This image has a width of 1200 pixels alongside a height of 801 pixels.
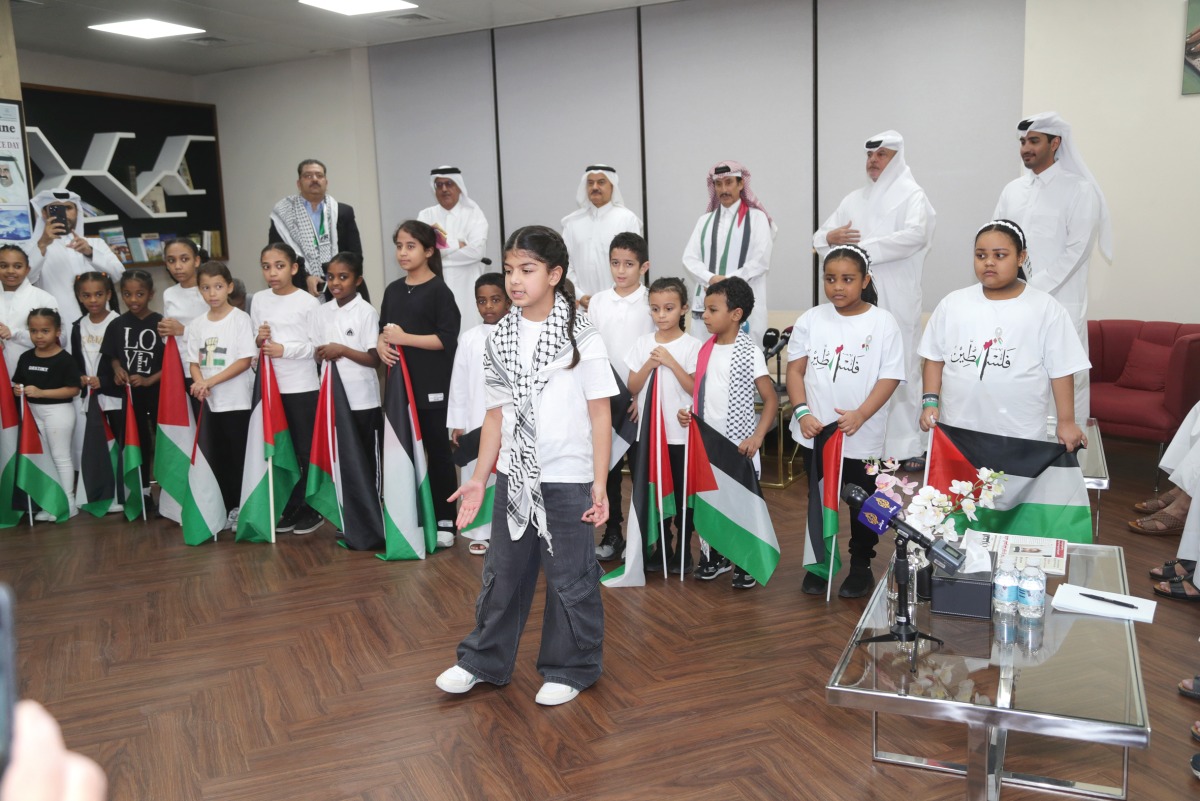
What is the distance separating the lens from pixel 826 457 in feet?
12.4

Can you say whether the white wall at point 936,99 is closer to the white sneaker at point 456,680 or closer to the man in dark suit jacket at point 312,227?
the man in dark suit jacket at point 312,227

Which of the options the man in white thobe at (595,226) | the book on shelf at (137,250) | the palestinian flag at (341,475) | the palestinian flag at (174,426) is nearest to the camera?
the palestinian flag at (341,475)

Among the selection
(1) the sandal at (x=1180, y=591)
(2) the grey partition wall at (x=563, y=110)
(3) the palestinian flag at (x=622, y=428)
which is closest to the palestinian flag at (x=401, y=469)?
(3) the palestinian flag at (x=622, y=428)

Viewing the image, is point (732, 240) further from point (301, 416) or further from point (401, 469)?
point (301, 416)

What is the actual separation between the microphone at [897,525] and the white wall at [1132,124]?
4190 mm

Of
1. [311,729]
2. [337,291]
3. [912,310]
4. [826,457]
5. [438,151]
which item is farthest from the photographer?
[438,151]

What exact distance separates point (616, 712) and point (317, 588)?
5.68 feet

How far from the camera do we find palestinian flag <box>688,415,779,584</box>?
387 cm

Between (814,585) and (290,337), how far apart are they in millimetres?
2725

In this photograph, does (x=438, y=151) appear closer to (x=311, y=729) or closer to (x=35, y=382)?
(x=35, y=382)

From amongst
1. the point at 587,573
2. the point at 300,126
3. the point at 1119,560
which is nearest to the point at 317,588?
the point at 587,573

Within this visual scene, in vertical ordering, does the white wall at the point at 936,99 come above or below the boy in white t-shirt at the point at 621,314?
above

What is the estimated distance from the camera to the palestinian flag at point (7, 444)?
5.17m

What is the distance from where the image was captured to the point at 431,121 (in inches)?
347
